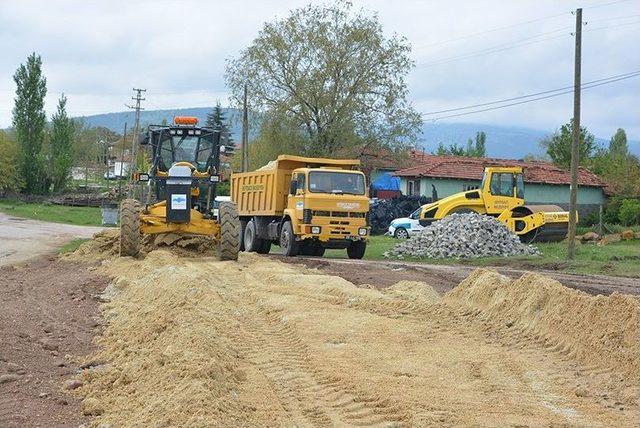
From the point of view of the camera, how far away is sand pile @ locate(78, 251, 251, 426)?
21.9 ft

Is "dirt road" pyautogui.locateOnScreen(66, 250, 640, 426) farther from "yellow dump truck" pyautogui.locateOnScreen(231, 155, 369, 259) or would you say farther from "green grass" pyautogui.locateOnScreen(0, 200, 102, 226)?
"green grass" pyautogui.locateOnScreen(0, 200, 102, 226)

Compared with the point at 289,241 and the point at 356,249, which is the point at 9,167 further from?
the point at 356,249

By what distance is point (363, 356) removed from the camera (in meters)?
9.20

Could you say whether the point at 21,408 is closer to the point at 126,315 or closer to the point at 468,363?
the point at 468,363

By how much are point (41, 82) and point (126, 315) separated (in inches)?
2835

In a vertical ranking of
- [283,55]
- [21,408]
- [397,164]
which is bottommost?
[21,408]

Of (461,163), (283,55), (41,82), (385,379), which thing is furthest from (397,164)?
(385,379)

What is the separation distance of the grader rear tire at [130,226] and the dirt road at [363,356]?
5.36 meters

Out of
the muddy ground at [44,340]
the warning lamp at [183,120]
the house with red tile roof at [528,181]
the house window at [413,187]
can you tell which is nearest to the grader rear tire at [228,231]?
the warning lamp at [183,120]

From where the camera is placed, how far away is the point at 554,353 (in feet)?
32.9

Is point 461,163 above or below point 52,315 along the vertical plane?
Answer: above

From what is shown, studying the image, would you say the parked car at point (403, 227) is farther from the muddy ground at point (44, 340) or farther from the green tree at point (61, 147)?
the green tree at point (61, 147)

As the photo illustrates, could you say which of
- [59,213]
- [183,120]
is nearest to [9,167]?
[59,213]

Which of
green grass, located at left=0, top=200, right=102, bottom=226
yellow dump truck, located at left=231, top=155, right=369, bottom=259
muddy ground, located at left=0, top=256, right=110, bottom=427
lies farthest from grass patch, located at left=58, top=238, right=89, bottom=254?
green grass, located at left=0, top=200, right=102, bottom=226
